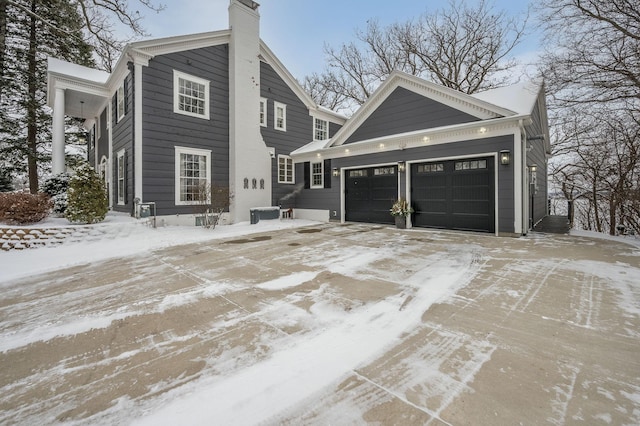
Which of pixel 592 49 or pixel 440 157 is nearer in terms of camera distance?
pixel 592 49

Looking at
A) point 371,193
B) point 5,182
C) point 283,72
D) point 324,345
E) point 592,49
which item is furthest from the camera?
point 5,182

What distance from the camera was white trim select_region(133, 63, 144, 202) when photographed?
8.49 meters

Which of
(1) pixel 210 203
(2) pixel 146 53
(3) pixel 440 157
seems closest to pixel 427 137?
(3) pixel 440 157

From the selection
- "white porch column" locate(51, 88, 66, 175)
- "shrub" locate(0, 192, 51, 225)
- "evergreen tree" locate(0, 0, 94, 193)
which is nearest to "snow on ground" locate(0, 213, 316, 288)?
"shrub" locate(0, 192, 51, 225)

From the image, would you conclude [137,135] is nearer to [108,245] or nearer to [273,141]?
[108,245]

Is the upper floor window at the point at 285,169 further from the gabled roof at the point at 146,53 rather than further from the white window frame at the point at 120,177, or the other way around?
the white window frame at the point at 120,177

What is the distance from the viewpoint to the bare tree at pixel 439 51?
15.8 meters

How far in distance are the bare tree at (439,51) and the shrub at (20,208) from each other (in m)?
18.0

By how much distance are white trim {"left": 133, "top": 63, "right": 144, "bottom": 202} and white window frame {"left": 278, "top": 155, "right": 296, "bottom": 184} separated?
549cm

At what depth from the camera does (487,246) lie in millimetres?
6191

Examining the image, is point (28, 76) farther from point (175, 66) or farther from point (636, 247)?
point (636, 247)

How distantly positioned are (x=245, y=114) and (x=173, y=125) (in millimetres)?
2726

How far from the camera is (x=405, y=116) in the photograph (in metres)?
9.56

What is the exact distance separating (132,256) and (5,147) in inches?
617
